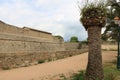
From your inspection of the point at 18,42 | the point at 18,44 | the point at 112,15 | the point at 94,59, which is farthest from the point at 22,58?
the point at 94,59

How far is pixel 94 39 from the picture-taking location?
442 inches

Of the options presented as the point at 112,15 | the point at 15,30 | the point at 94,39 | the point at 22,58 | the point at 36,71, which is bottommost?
the point at 36,71

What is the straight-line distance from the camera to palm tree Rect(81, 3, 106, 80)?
440 inches

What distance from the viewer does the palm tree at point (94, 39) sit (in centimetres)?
1117

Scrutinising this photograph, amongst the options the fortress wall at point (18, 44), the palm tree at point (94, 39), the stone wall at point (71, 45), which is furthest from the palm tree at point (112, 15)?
the stone wall at point (71, 45)

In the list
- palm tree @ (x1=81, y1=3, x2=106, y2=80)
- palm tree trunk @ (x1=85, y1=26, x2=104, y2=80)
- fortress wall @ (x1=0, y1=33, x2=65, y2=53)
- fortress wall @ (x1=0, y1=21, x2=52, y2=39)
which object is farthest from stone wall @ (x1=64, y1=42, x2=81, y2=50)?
palm tree trunk @ (x1=85, y1=26, x2=104, y2=80)

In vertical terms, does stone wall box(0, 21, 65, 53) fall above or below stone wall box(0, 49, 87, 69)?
above

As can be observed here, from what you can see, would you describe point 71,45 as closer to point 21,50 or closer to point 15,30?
point 15,30

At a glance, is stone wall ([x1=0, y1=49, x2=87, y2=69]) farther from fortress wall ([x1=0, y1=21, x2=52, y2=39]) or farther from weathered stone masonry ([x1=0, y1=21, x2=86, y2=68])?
fortress wall ([x1=0, y1=21, x2=52, y2=39])

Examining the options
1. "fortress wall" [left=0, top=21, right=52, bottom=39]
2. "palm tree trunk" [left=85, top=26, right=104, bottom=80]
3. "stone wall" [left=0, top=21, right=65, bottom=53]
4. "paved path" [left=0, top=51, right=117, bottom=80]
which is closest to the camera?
"palm tree trunk" [left=85, top=26, right=104, bottom=80]

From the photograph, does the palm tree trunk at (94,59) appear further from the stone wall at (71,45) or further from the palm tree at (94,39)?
the stone wall at (71,45)

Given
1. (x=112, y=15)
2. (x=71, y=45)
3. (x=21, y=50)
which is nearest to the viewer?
(x=112, y=15)

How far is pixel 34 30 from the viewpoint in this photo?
3794 centimetres

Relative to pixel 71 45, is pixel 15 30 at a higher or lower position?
higher
